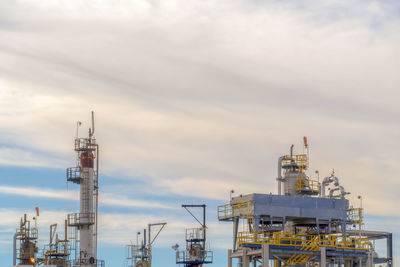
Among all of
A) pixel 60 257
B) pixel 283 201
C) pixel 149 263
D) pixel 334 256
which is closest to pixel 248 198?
pixel 283 201

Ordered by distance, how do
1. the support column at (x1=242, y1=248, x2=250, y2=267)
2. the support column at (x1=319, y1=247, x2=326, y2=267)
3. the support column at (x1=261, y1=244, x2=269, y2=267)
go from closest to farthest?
the support column at (x1=261, y1=244, x2=269, y2=267) < the support column at (x1=319, y1=247, x2=326, y2=267) < the support column at (x1=242, y1=248, x2=250, y2=267)

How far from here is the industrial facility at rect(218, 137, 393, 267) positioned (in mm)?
75413

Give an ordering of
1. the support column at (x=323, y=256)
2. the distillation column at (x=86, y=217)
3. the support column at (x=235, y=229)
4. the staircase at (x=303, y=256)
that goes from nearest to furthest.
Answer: the support column at (x=323, y=256) → the staircase at (x=303, y=256) → the support column at (x=235, y=229) → the distillation column at (x=86, y=217)

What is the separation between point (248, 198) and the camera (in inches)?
3027

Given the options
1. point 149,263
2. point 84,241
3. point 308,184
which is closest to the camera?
A: point 308,184

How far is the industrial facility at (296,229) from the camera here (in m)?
75.4

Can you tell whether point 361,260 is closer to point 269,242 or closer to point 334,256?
point 334,256

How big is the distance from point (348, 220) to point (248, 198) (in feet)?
32.8

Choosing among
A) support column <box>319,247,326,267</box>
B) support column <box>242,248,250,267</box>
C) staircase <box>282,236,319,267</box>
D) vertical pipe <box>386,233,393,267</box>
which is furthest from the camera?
vertical pipe <box>386,233,393,267</box>

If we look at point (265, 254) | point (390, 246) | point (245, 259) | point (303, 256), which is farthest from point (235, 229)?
point (390, 246)

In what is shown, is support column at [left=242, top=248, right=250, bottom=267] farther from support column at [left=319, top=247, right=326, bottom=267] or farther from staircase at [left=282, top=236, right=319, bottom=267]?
support column at [left=319, top=247, right=326, bottom=267]

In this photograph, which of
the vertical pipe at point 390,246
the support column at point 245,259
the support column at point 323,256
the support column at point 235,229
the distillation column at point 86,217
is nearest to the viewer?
the support column at point 323,256

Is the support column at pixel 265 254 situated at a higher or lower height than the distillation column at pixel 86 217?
lower

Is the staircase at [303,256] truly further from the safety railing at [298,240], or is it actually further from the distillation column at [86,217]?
the distillation column at [86,217]
